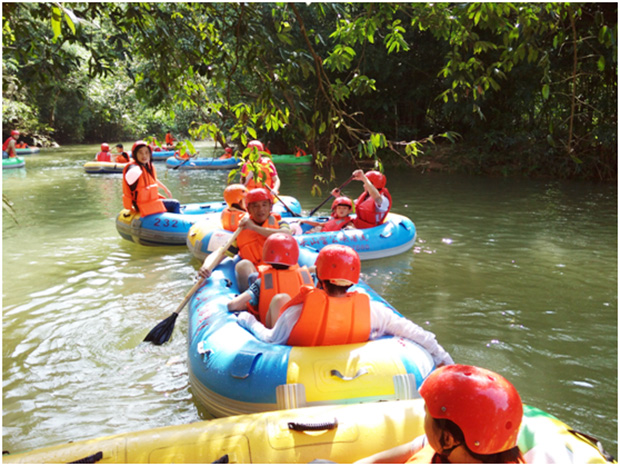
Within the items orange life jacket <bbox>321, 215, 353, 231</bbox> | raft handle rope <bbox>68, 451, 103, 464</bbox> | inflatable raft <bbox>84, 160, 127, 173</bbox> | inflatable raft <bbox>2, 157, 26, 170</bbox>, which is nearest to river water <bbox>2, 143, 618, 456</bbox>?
orange life jacket <bbox>321, 215, 353, 231</bbox>

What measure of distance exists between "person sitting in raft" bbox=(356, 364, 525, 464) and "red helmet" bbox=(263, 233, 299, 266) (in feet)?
7.07

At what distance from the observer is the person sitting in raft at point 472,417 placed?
148cm

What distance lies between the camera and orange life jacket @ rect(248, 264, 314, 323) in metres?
3.69

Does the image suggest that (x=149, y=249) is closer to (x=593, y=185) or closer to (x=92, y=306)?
(x=92, y=306)

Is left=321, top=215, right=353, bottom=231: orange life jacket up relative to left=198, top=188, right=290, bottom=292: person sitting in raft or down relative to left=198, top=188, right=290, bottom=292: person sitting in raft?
down

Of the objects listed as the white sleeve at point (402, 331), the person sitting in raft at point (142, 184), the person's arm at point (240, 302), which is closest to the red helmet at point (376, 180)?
the person sitting in raft at point (142, 184)

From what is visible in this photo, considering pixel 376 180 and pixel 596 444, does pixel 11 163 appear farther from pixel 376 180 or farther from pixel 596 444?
pixel 596 444

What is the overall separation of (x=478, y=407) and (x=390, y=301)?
153 inches

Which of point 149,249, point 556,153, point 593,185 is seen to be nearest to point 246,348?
point 149,249

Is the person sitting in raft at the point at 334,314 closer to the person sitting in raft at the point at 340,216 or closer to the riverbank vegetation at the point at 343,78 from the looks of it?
the riverbank vegetation at the point at 343,78

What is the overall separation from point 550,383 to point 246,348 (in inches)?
87.3

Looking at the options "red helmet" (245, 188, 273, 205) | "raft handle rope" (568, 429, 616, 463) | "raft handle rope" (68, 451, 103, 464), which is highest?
"red helmet" (245, 188, 273, 205)

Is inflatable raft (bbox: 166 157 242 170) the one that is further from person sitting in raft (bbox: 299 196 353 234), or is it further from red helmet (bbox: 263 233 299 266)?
red helmet (bbox: 263 233 299 266)

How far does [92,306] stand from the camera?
17.5ft
